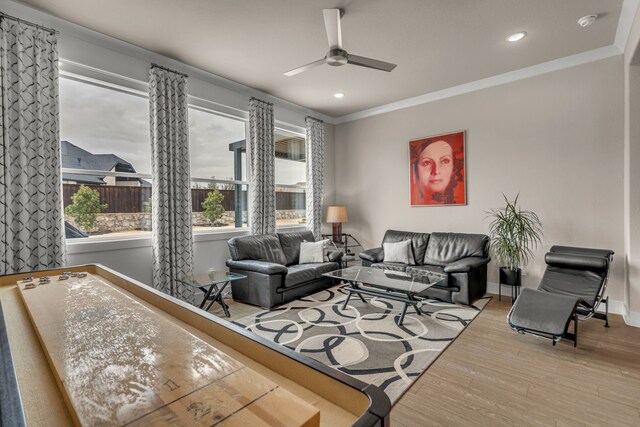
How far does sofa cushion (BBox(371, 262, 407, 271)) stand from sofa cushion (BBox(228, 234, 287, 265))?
1.41 metres

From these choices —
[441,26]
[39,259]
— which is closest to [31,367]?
[39,259]

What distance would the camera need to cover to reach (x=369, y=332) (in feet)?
10.2

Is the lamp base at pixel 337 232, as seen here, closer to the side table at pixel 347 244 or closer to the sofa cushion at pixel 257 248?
the side table at pixel 347 244

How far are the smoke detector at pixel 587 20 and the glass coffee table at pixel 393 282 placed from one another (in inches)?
115

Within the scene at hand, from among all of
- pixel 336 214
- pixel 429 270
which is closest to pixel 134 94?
pixel 336 214

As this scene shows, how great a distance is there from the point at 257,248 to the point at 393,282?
198cm

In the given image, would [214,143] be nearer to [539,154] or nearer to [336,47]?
[336,47]

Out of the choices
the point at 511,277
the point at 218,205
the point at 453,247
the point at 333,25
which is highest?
the point at 333,25

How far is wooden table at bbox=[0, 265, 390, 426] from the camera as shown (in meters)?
0.62

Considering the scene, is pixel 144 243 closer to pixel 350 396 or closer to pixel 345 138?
pixel 350 396

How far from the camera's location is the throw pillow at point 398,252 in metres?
4.80

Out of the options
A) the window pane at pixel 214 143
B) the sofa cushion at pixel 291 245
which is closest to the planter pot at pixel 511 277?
the sofa cushion at pixel 291 245

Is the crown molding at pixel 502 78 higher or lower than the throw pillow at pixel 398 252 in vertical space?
higher

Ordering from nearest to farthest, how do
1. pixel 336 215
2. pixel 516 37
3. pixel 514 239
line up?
pixel 516 37, pixel 514 239, pixel 336 215
